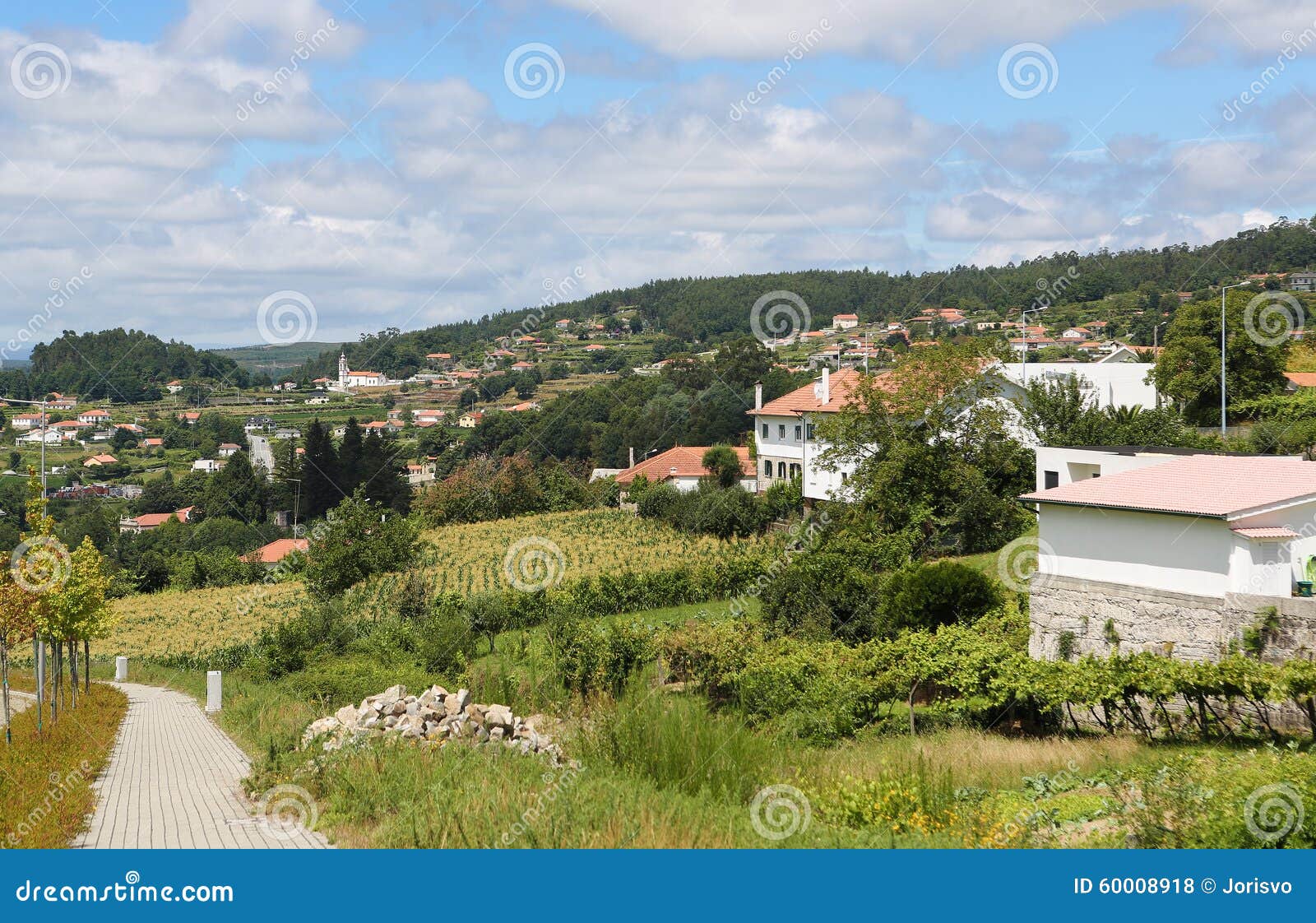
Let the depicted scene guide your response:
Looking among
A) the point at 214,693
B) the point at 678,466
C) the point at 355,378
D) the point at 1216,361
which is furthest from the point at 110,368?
the point at 1216,361

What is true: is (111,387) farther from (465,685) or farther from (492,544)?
(465,685)

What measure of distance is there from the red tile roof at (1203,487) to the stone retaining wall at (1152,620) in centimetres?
150

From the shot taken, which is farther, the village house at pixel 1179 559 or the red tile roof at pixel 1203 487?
the red tile roof at pixel 1203 487

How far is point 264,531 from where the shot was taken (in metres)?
75.4

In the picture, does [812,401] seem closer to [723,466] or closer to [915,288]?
[723,466]

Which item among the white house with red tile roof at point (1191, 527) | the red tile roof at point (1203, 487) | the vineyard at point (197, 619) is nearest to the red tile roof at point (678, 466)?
the vineyard at point (197, 619)

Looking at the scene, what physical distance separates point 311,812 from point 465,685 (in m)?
10.4

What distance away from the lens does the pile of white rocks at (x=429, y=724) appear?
12.4 meters

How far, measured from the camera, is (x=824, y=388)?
152ft

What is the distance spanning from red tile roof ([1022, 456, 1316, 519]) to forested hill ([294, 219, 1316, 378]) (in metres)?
92.0

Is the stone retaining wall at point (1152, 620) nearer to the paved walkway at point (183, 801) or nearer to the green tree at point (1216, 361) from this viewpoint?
the paved walkway at point (183, 801)

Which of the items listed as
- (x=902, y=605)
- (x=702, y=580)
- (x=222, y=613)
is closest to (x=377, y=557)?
(x=222, y=613)

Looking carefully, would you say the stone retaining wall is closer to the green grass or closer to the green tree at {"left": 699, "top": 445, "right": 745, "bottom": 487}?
the green grass

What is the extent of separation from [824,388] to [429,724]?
35.2 m
